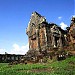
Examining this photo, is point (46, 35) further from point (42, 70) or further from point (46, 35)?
point (42, 70)

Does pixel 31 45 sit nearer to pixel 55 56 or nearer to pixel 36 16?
pixel 36 16

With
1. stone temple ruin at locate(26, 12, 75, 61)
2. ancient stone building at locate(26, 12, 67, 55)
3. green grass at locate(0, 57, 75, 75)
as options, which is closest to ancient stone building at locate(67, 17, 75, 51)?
stone temple ruin at locate(26, 12, 75, 61)

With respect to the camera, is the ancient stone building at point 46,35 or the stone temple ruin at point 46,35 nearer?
the stone temple ruin at point 46,35

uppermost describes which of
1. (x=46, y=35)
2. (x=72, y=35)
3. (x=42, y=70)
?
(x=46, y=35)

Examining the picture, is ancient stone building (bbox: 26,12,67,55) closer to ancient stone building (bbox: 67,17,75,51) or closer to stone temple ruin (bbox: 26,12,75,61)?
stone temple ruin (bbox: 26,12,75,61)

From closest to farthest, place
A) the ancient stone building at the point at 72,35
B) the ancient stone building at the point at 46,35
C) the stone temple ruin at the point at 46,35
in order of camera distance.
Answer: the ancient stone building at the point at 72,35
the stone temple ruin at the point at 46,35
the ancient stone building at the point at 46,35

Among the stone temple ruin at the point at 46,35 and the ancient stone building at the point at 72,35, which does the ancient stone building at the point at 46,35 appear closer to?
the stone temple ruin at the point at 46,35

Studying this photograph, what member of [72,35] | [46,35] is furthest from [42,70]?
[46,35]

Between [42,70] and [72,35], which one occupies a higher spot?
[72,35]

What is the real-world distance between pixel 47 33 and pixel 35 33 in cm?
309

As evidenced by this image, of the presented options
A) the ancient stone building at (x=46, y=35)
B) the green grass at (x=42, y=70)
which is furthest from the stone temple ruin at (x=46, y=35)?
the green grass at (x=42, y=70)

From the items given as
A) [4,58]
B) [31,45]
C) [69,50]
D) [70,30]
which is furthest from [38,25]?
[4,58]

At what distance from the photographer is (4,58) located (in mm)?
61375

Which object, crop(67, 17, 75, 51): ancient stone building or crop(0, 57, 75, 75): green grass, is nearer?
crop(0, 57, 75, 75): green grass
